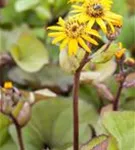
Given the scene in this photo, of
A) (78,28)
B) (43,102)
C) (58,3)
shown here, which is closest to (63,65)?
(78,28)

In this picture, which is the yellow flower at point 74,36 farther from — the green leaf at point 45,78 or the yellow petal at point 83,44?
the green leaf at point 45,78

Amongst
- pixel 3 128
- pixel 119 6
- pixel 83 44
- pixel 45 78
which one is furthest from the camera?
pixel 119 6

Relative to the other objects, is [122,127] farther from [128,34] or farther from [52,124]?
[128,34]

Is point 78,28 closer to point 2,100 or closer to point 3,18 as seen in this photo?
point 2,100

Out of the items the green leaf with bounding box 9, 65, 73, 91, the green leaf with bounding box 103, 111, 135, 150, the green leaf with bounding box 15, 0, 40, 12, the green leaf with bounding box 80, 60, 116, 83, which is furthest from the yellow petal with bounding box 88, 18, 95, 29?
the green leaf with bounding box 15, 0, 40, 12

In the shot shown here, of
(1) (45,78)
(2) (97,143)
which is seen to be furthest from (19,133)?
(1) (45,78)

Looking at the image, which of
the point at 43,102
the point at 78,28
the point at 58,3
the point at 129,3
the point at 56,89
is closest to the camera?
the point at 78,28

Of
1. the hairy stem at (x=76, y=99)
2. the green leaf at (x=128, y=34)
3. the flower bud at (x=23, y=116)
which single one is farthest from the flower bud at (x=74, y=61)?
the green leaf at (x=128, y=34)
